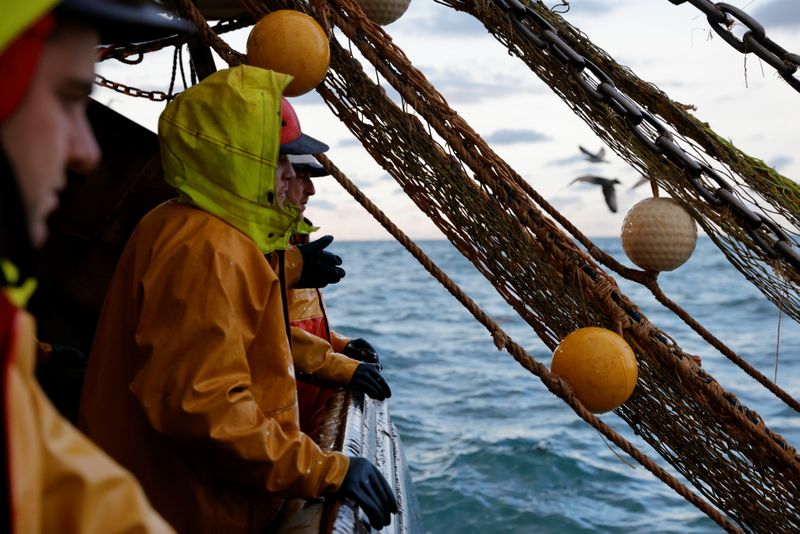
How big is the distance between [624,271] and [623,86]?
28.9 inches

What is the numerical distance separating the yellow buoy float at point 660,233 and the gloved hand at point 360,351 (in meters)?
1.27

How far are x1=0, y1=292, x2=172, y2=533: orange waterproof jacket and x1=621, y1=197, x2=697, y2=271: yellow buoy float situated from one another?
2.55 m

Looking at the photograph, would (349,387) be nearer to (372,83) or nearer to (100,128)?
(372,83)

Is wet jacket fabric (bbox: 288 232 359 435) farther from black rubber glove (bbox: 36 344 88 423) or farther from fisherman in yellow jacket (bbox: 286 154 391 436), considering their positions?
black rubber glove (bbox: 36 344 88 423)

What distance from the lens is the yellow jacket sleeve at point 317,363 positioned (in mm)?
3402

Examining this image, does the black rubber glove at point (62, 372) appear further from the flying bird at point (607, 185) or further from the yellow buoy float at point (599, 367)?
the flying bird at point (607, 185)

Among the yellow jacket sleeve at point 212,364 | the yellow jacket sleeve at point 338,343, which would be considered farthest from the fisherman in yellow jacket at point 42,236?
the yellow jacket sleeve at point 338,343

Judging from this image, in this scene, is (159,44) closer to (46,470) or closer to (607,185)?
(607,185)

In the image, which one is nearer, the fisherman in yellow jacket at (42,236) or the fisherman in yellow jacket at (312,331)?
the fisherman in yellow jacket at (42,236)

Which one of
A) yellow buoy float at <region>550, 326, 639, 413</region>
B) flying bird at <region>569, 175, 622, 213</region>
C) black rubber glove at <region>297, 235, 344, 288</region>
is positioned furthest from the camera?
flying bird at <region>569, 175, 622, 213</region>

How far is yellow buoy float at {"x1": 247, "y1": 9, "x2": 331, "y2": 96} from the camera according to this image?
3.06m

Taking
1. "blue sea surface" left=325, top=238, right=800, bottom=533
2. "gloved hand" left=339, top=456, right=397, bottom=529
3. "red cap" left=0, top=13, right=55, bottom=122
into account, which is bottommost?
"blue sea surface" left=325, top=238, right=800, bottom=533

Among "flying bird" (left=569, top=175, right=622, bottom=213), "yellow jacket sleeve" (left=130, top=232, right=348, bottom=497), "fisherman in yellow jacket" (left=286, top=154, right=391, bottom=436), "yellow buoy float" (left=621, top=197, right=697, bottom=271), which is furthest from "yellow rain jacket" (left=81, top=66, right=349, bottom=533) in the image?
"flying bird" (left=569, top=175, right=622, bottom=213)

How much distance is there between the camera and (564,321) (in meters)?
3.31
